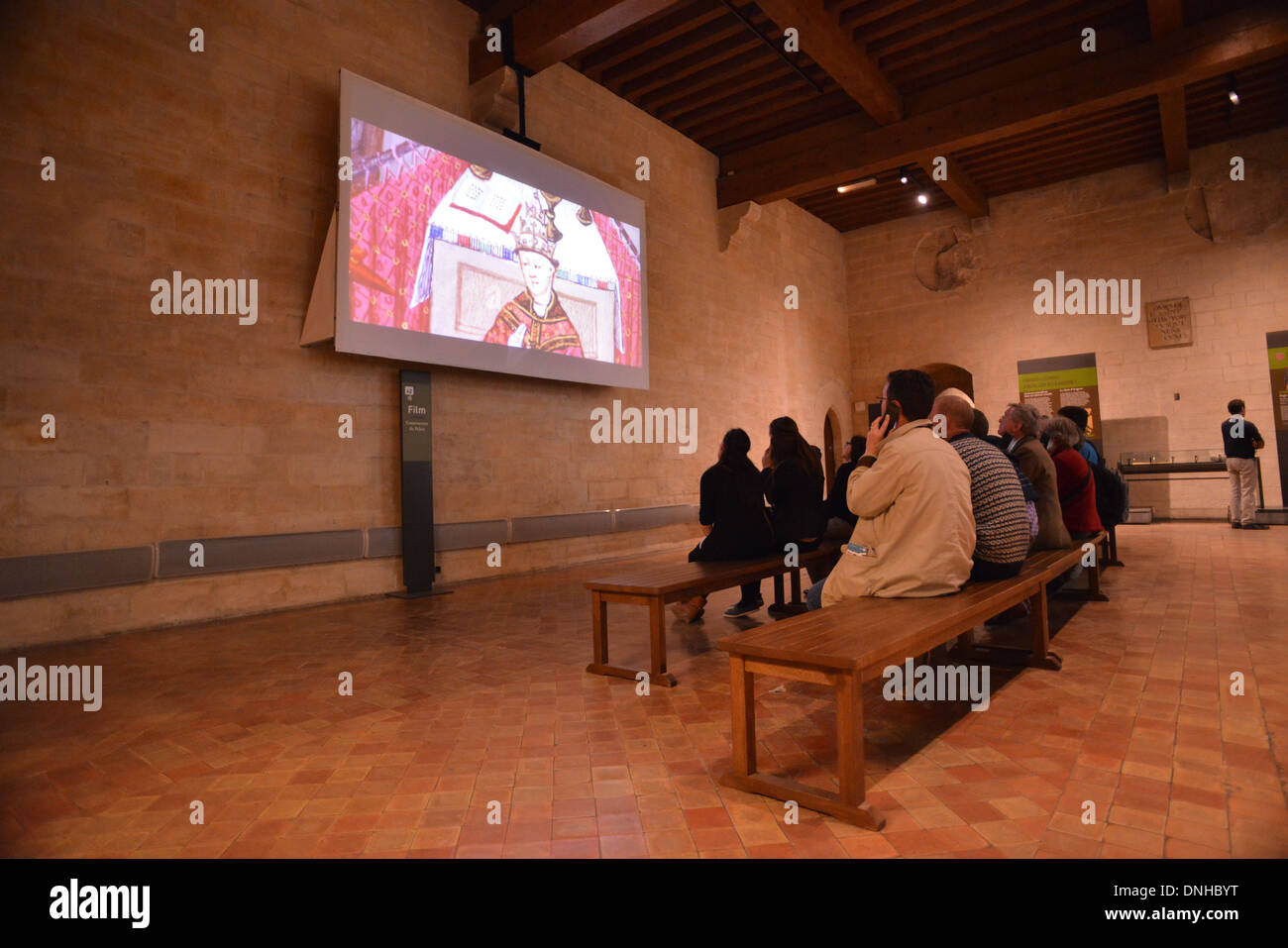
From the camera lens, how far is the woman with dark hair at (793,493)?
14.8ft

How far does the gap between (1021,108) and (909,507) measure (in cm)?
762

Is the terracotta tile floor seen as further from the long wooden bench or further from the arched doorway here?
the arched doorway

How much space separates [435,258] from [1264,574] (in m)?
7.08

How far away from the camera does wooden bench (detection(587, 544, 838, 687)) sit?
10.5 feet

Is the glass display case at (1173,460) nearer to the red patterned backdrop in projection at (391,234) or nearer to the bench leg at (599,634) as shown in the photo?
the bench leg at (599,634)

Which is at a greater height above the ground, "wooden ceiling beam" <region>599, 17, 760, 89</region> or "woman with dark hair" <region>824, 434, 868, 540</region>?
"wooden ceiling beam" <region>599, 17, 760, 89</region>

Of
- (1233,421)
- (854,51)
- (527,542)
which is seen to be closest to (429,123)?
(527,542)

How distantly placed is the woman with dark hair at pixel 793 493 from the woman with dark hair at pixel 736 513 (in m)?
0.24

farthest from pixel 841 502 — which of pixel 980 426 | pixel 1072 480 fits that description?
pixel 1072 480

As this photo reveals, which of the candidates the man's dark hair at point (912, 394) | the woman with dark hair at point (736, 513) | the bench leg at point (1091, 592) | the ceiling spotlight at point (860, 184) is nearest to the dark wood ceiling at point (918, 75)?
the ceiling spotlight at point (860, 184)

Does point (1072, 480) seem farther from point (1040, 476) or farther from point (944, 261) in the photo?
point (944, 261)

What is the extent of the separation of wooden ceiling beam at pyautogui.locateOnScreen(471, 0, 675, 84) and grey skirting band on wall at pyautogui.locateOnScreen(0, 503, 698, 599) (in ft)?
14.7

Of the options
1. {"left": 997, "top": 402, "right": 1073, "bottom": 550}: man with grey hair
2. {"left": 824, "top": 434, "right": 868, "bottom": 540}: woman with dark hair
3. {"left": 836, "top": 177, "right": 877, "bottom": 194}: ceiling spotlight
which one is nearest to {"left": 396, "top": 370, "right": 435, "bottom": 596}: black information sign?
{"left": 824, "top": 434, "right": 868, "bottom": 540}: woman with dark hair

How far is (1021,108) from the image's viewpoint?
26.0ft
